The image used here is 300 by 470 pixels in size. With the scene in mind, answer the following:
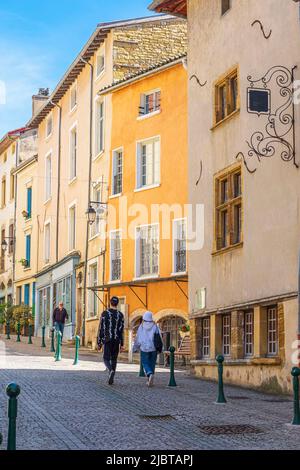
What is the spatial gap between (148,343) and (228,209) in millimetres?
3961

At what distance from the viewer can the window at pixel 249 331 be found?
1922cm

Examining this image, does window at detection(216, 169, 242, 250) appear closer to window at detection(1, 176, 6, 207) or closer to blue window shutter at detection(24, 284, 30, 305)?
blue window shutter at detection(24, 284, 30, 305)

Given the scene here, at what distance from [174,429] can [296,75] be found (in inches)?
316

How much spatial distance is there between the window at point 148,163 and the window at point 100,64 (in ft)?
16.7

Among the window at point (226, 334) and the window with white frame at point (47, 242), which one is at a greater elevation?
the window with white frame at point (47, 242)

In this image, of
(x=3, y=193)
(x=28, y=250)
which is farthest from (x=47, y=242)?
(x=3, y=193)

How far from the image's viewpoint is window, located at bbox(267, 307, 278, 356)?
18125mm

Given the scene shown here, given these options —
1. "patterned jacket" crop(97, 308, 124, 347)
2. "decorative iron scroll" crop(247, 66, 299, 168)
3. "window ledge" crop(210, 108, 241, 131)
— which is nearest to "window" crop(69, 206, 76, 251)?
"window ledge" crop(210, 108, 241, 131)

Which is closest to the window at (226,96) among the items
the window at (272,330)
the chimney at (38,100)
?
the window at (272,330)

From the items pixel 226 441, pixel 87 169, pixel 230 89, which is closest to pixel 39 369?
pixel 230 89

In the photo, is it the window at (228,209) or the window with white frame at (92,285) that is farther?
the window with white frame at (92,285)

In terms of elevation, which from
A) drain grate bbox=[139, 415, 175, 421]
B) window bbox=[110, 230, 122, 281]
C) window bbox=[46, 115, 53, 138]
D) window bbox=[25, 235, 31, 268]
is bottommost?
drain grate bbox=[139, 415, 175, 421]

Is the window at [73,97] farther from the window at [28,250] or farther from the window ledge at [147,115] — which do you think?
the window at [28,250]

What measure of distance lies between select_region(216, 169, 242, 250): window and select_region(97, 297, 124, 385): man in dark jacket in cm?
341
